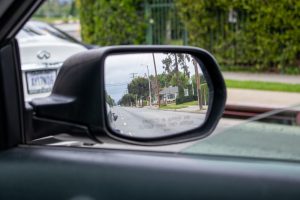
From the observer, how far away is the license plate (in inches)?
192

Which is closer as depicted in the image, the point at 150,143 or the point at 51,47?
the point at 150,143

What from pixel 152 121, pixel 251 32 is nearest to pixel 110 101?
pixel 152 121

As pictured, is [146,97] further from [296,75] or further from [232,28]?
[232,28]

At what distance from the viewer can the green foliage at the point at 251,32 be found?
346 inches

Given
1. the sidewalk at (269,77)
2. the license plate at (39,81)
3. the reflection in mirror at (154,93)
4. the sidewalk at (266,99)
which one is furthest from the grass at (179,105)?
the sidewalk at (269,77)

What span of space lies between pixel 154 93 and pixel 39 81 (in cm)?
350

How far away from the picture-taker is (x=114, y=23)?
11.9 metres

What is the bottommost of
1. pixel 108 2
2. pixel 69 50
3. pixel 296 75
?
pixel 296 75

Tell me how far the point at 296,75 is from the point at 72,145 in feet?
20.9

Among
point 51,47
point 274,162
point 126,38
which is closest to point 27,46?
point 51,47

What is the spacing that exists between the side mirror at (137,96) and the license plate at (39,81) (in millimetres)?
3263

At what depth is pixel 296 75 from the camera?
7805mm

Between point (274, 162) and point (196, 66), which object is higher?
point (196, 66)

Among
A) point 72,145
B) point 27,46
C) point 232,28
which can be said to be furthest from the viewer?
point 232,28
